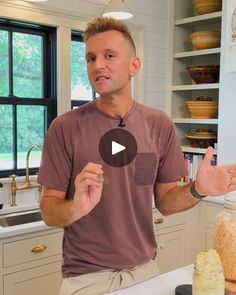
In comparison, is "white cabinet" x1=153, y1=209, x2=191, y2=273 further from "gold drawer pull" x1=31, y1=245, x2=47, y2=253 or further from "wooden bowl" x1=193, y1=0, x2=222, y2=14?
"wooden bowl" x1=193, y1=0, x2=222, y2=14

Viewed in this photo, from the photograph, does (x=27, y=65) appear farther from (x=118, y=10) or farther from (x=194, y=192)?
(x=194, y=192)

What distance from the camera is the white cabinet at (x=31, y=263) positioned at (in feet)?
7.01

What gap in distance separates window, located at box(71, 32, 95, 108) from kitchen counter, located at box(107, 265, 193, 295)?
2.10 meters

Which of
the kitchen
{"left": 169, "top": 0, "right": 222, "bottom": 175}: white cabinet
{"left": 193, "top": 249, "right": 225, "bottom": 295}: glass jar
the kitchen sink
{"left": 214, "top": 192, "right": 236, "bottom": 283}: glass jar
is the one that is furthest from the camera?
{"left": 169, "top": 0, "right": 222, "bottom": 175}: white cabinet

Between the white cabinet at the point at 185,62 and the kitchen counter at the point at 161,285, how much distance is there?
2.29 meters

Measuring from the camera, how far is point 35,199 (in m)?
2.88

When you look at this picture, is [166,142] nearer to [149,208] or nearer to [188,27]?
[149,208]

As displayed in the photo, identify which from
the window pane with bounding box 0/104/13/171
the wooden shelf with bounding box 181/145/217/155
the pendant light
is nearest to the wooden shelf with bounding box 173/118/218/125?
the wooden shelf with bounding box 181/145/217/155

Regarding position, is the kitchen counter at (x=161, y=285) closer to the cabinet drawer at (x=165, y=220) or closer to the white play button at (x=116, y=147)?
the white play button at (x=116, y=147)

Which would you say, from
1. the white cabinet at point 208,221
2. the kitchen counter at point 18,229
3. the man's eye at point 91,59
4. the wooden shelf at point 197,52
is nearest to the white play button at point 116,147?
the man's eye at point 91,59

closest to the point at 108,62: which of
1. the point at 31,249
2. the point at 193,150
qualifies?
the point at 31,249

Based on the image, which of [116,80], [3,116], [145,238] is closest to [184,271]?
[145,238]

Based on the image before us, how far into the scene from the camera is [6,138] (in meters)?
2.86

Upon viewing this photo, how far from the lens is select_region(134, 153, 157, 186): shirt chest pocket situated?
1498 mm
